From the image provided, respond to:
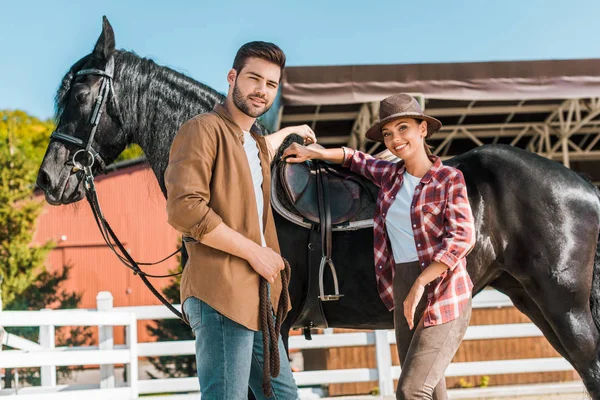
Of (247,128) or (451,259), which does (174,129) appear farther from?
(451,259)

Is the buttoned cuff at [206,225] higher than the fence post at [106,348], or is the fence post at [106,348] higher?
the buttoned cuff at [206,225]

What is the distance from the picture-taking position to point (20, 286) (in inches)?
542

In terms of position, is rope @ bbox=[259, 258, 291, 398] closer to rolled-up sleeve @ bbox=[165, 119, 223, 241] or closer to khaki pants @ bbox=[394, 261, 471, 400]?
rolled-up sleeve @ bbox=[165, 119, 223, 241]

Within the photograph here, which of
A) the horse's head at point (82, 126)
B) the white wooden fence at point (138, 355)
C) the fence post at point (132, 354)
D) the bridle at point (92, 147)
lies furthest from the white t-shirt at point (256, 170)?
the fence post at point (132, 354)

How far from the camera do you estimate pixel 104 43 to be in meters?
3.38

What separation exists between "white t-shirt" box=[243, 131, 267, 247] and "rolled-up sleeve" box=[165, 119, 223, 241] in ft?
0.62

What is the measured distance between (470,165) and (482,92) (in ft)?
17.6

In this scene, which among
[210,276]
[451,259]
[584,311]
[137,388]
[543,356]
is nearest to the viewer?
[210,276]

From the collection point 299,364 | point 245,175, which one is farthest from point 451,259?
point 299,364

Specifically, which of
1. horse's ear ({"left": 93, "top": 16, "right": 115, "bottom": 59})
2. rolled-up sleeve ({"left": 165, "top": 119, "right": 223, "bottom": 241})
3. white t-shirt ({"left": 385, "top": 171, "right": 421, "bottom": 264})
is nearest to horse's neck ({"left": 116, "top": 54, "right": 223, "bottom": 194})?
horse's ear ({"left": 93, "top": 16, "right": 115, "bottom": 59})

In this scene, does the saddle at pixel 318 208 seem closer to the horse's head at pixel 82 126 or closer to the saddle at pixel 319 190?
the saddle at pixel 319 190

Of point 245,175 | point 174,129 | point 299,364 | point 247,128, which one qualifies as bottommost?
point 299,364

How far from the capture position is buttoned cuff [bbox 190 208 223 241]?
186cm

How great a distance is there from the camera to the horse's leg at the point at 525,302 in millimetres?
3432
